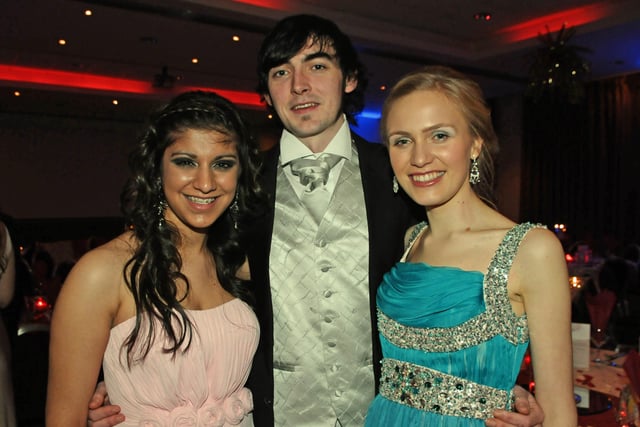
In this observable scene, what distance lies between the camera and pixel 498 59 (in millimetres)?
7879

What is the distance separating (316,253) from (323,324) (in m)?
0.24

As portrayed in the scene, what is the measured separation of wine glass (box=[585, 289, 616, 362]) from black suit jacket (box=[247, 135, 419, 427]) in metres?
1.37

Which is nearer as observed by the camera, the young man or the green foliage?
the young man

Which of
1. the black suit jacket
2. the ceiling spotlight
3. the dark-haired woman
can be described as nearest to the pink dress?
the dark-haired woman

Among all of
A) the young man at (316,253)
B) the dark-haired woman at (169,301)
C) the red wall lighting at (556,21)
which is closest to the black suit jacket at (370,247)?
the young man at (316,253)

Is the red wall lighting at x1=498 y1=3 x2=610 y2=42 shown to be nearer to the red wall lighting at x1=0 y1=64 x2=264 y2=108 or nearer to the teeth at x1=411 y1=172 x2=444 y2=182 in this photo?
the red wall lighting at x1=0 y1=64 x2=264 y2=108

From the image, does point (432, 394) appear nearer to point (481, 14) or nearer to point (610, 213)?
point (481, 14)

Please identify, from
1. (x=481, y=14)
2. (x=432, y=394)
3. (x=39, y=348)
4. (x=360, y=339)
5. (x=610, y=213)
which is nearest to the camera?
(x=432, y=394)

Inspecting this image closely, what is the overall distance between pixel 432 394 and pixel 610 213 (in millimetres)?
9144

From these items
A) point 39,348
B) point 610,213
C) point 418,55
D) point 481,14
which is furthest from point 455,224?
point 610,213

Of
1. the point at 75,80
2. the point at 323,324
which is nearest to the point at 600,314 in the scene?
the point at 323,324

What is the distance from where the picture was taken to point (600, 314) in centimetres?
277

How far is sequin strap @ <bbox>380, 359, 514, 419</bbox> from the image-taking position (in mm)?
1473

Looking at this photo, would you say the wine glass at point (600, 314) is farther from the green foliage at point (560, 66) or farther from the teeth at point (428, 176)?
the green foliage at point (560, 66)
